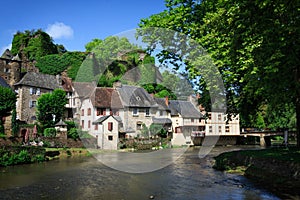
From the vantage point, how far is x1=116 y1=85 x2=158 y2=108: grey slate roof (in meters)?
41.9

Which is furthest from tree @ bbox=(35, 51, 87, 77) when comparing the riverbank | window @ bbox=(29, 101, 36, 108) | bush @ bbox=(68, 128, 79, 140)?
the riverbank

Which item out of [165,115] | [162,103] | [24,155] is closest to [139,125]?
[162,103]

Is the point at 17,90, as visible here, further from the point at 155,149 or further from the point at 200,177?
the point at 200,177

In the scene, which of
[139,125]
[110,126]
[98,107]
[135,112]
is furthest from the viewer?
[98,107]

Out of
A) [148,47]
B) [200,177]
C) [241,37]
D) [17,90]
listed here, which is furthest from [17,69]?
[241,37]

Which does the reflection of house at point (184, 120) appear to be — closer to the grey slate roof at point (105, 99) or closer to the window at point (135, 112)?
the window at point (135, 112)

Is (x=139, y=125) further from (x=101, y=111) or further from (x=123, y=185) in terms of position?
(x=123, y=185)

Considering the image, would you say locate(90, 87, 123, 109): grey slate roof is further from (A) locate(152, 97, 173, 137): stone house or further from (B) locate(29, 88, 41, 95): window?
(B) locate(29, 88, 41, 95): window

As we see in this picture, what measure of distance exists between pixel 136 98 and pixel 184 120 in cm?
1271

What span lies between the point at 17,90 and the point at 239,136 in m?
46.5

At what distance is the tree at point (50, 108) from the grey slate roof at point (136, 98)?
12.0 meters

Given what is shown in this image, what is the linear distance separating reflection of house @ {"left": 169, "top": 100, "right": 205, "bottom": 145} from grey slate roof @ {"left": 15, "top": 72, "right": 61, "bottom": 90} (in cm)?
2368

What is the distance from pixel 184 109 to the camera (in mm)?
53062

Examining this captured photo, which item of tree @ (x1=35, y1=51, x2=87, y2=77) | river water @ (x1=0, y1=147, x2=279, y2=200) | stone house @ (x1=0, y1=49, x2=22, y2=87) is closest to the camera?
river water @ (x1=0, y1=147, x2=279, y2=200)
